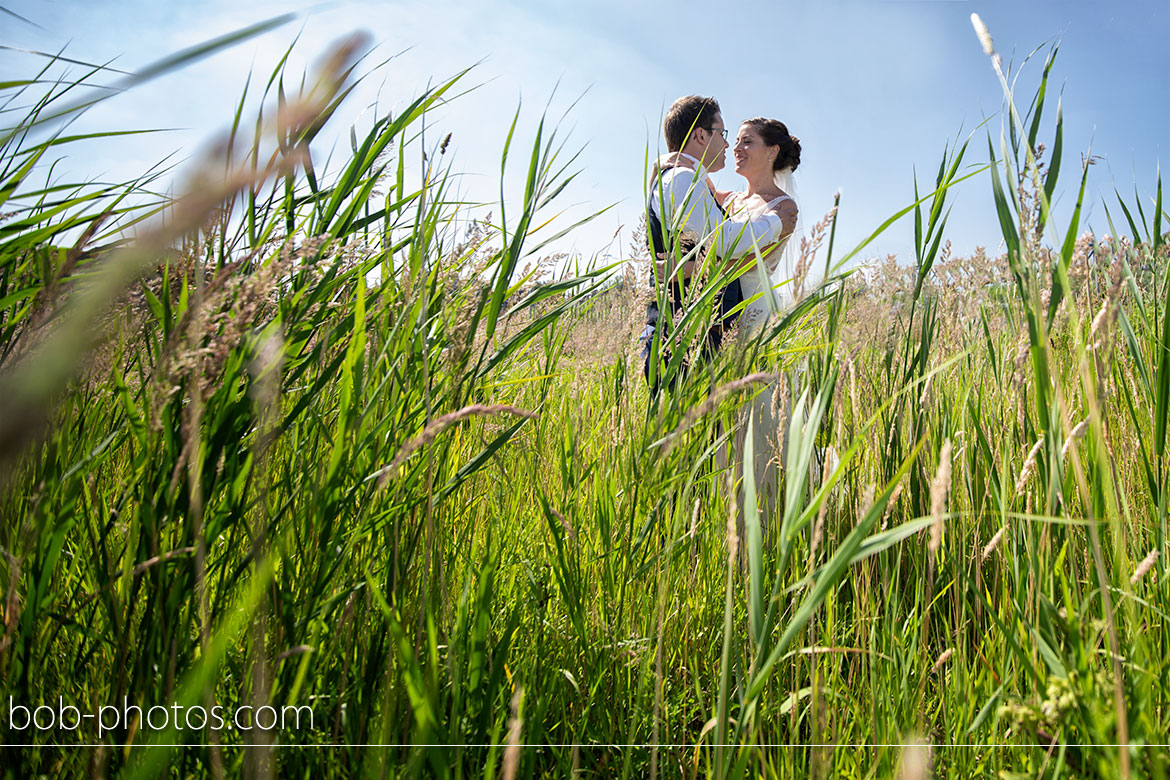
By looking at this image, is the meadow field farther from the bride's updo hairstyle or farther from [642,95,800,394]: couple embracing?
the bride's updo hairstyle

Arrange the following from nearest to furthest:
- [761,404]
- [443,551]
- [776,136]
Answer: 1. [443,551]
2. [761,404]
3. [776,136]

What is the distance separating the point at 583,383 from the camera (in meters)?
2.81

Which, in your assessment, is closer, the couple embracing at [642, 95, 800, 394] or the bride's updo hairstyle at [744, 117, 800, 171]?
the couple embracing at [642, 95, 800, 394]

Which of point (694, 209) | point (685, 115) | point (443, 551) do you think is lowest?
point (443, 551)

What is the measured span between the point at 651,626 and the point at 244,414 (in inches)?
28.0

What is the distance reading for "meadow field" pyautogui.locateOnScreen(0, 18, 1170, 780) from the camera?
722 mm

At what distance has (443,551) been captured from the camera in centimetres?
114

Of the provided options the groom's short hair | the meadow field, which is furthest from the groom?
the meadow field

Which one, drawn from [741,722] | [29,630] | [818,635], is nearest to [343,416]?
[29,630]

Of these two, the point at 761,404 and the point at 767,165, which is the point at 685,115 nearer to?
the point at 767,165

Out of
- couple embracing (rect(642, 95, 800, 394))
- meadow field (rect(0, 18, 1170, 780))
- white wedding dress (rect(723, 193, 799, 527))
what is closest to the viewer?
meadow field (rect(0, 18, 1170, 780))

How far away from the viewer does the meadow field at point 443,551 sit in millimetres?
722

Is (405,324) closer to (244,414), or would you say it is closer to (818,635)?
(244,414)

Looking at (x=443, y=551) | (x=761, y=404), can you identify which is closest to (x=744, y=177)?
(x=761, y=404)
